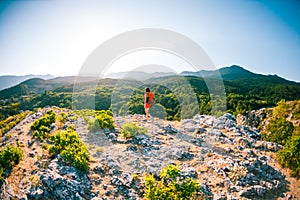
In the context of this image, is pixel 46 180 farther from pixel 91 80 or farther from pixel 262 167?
pixel 91 80

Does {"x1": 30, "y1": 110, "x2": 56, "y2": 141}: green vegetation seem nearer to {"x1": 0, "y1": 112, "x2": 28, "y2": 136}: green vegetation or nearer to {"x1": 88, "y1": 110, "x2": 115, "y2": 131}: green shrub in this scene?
{"x1": 88, "y1": 110, "x2": 115, "y2": 131}: green shrub

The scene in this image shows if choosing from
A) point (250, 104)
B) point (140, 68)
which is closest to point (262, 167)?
point (140, 68)

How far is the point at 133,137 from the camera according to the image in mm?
14781

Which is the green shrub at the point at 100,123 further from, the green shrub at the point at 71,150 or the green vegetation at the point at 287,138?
the green vegetation at the point at 287,138

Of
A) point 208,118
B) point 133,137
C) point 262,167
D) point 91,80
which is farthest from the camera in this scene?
point 91,80

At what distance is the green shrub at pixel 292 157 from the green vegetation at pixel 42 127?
14631 mm

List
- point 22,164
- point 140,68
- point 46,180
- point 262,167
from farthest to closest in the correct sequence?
point 140,68
point 262,167
point 22,164
point 46,180

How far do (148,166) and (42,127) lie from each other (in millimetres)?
8016

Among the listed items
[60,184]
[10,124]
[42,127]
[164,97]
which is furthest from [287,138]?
[164,97]

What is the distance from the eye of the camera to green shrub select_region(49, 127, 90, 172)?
10.8 metres

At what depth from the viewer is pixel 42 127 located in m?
14.8

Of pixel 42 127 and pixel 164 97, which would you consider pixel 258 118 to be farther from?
pixel 42 127

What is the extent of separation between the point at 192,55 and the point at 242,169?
865 cm

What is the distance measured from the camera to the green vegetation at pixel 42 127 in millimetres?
14084
